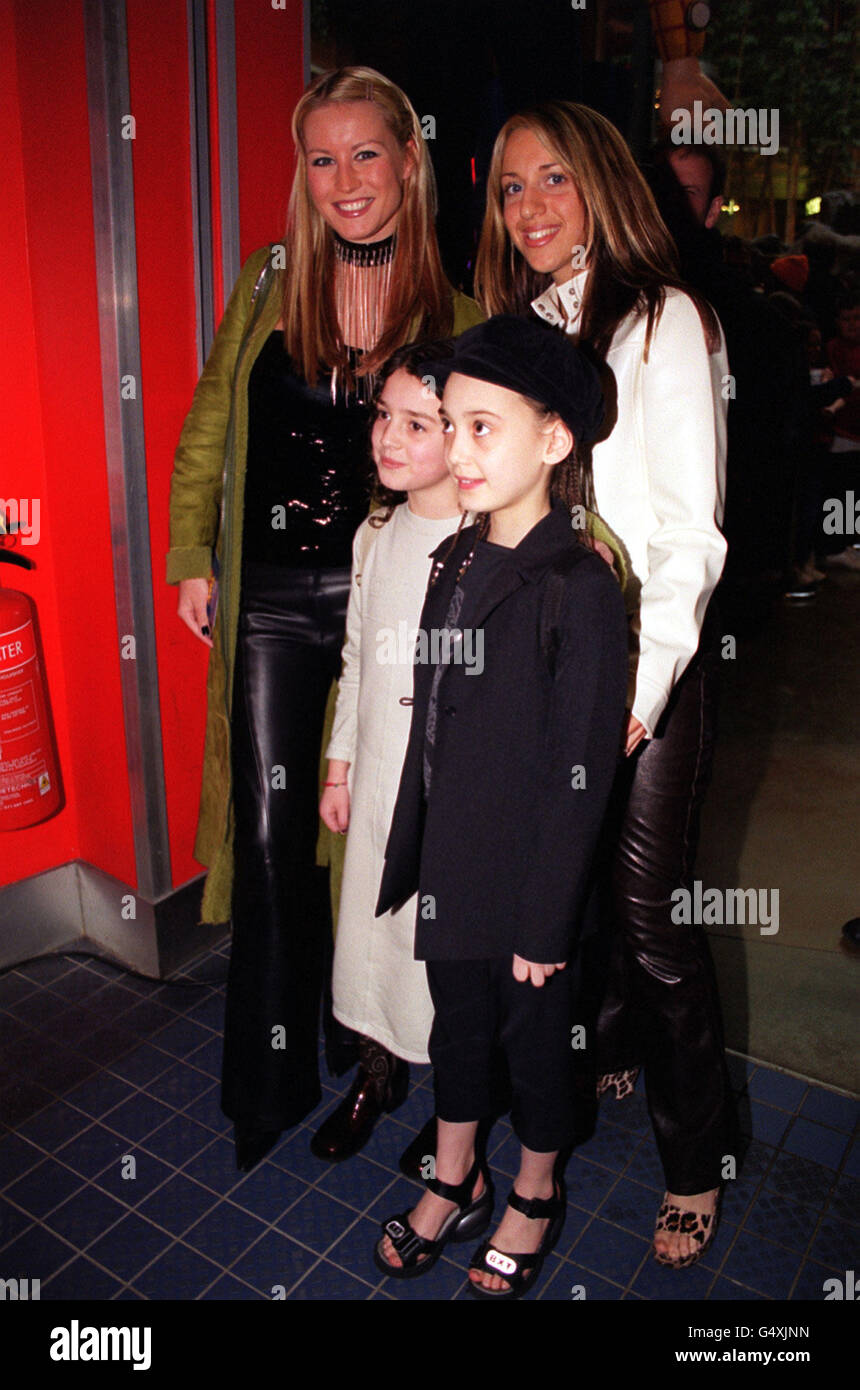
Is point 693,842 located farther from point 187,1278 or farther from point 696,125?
point 696,125

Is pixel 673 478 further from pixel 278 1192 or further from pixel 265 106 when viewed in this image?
pixel 265 106

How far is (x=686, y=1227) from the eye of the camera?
1942 millimetres

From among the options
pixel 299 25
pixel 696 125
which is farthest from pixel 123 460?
pixel 696 125

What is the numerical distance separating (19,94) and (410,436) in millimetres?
1412

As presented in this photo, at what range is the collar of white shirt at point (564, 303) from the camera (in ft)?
5.82

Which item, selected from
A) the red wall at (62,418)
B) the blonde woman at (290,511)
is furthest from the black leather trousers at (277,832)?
the red wall at (62,418)

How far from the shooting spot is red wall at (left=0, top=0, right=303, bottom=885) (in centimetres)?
235

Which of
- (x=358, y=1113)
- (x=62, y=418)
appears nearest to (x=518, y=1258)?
(x=358, y=1113)

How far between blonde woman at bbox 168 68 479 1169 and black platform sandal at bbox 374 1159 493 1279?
36cm

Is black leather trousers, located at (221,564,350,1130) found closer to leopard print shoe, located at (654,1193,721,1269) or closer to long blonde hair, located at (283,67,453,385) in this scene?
long blonde hair, located at (283,67,453,385)

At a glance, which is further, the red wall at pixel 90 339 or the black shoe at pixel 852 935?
the black shoe at pixel 852 935

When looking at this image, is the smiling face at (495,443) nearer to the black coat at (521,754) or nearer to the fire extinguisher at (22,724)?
the black coat at (521,754)

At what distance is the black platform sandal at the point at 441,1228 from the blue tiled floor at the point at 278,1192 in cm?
3

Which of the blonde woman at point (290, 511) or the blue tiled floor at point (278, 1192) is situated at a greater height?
the blonde woman at point (290, 511)
